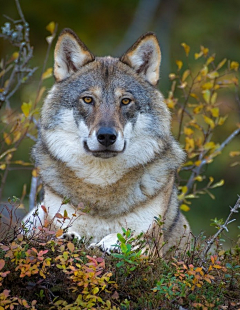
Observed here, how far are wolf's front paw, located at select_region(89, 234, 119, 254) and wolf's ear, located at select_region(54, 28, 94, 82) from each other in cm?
175

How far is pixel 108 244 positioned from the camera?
4.79m

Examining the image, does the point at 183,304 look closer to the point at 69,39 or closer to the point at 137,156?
the point at 137,156

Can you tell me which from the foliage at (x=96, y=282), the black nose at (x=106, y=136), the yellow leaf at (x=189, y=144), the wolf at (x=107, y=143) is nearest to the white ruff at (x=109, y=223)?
the wolf at (x=107, y=143)

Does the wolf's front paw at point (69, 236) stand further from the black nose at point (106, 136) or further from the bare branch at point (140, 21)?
the bare branch at point (140, 21)

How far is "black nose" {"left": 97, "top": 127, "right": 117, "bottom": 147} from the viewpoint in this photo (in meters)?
5.06

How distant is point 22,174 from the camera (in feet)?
53.5

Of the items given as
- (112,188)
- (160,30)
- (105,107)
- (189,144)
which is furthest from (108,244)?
(160,30)

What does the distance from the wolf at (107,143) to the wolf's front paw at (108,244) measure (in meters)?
0.30

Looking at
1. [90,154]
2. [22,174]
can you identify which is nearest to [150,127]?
[90,154]

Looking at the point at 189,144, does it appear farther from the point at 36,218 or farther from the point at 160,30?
the point at 160,30

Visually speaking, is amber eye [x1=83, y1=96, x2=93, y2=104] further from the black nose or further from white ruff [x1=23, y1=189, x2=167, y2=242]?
white ruff [x1=23, y1=189, x2=167, y2=242]

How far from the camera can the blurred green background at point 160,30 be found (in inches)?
620

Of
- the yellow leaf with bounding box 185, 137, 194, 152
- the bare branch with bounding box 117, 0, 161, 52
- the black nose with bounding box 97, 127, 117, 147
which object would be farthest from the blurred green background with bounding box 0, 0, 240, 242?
the black nose with bounding box 97, 127, 117, 147

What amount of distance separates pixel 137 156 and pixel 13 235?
5.02 ft
